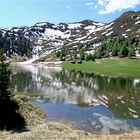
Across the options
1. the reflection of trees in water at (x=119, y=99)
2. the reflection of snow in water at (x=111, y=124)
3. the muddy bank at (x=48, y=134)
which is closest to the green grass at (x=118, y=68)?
the reflection of trees in water at (x=119, y=99)

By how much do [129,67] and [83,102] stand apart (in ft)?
285

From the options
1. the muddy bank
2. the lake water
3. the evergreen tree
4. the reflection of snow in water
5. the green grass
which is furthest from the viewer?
the green grass

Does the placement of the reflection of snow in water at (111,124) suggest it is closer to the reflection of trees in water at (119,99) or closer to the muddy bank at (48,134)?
the reflection of trees in water at (119,99)

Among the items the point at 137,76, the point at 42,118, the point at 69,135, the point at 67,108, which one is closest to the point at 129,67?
the point at 137,76

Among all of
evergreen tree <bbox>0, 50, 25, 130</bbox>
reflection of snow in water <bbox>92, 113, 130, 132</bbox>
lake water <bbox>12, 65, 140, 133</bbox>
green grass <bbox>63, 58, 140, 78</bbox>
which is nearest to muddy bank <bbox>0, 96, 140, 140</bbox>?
evergreen tree <bbox>0, 50, 25, 130</bbox>

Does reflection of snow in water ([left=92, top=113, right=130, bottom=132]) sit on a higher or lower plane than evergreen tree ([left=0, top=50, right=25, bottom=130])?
lower

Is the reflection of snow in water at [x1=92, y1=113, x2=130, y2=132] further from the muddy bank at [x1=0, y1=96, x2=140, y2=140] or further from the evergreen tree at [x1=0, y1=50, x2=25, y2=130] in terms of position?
the evergreen tree at [x1=0, y1=50, x2=25, y2=130]

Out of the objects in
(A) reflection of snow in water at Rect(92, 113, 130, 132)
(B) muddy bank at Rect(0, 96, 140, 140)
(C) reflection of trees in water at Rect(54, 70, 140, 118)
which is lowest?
(C) reflection of trees in water at Rect(54, 70, 140, 118)

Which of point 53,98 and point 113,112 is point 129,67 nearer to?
point 53,98

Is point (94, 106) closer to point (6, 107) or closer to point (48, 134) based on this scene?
point (6, 107)

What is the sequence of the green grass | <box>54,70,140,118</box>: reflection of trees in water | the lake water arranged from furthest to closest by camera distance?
the green grass → <box>54,70,140,118</box>: reflection of trees in water → the lake water

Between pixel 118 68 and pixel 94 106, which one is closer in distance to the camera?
pixel 94 106

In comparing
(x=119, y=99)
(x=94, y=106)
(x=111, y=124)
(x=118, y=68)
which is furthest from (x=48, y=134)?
(x=118, y=68)

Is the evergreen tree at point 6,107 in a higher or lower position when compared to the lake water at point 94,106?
higher
